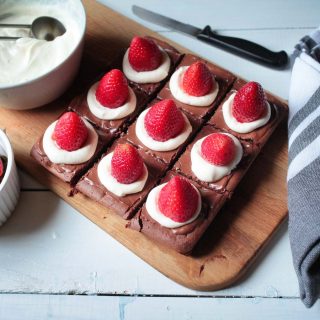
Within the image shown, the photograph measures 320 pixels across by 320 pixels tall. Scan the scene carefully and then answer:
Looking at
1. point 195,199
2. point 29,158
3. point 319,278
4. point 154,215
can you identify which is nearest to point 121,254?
point 154,215

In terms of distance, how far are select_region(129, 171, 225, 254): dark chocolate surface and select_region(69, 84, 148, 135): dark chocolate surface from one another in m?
0.27

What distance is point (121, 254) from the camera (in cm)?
162

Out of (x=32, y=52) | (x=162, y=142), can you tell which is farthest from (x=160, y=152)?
(x=32, y=52)

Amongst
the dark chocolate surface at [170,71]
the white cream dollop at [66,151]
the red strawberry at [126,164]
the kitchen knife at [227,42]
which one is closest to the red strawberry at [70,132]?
the white cream dollop at [66,151]

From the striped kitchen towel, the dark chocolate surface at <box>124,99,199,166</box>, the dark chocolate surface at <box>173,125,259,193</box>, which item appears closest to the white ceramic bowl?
the dark chocolate surface at <box>124,99,199,166</box>

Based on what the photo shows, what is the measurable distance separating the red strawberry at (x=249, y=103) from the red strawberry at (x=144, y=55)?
0.27 metres

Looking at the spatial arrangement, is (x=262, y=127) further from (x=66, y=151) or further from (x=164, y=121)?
(x=66, y=151)

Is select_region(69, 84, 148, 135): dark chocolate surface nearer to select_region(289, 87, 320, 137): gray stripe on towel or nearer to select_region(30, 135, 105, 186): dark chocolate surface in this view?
select_region(30, 135, 105, 186): dark chocolate surface

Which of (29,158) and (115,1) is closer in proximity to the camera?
(29,158)

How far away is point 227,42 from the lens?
6.39ft

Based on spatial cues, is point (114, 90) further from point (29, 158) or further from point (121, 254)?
point (121, 254)

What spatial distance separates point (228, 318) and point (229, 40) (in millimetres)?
879

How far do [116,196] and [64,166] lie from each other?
17 centimetres

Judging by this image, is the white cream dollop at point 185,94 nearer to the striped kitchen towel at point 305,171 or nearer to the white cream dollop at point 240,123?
the white cream dollop at point 240,123
